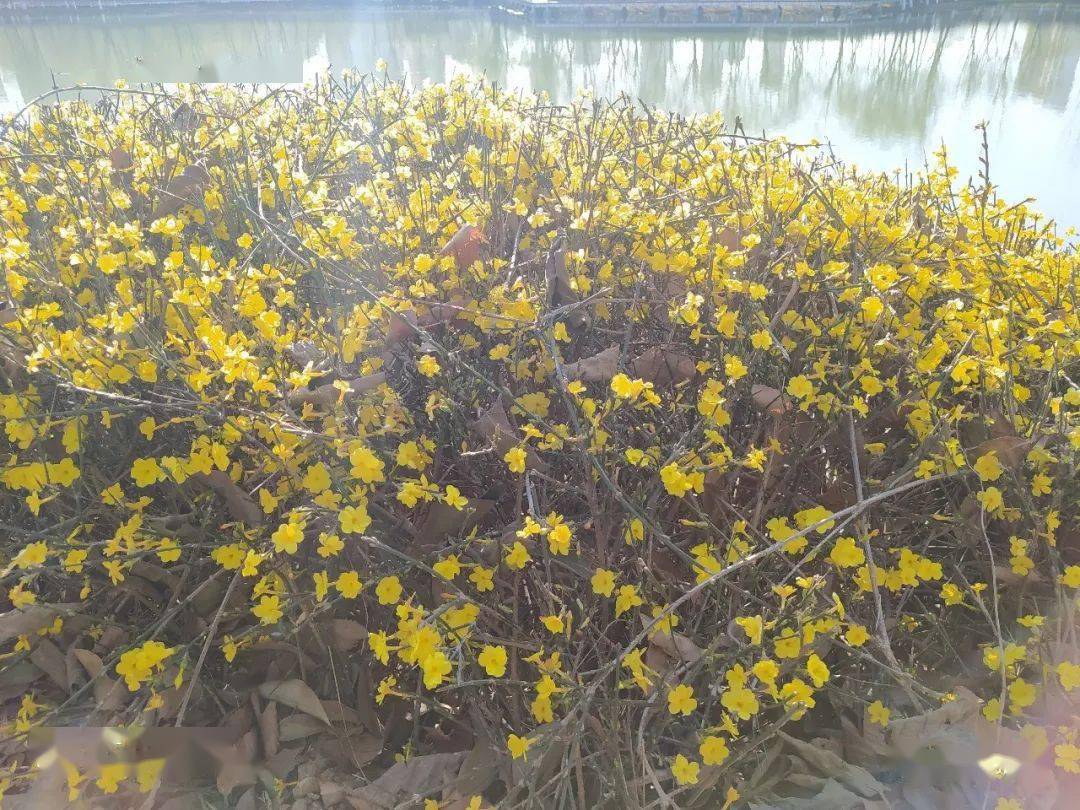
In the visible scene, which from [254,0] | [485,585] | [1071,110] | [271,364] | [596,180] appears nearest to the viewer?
[485,585]

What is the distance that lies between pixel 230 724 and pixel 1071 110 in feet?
39.2

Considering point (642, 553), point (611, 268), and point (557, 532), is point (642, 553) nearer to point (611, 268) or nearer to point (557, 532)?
point (557, 532)

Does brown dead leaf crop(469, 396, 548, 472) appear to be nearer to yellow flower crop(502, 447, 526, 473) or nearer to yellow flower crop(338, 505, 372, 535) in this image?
yellow flower crop(502, 447, 526, 473)

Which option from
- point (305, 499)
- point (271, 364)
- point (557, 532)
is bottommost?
point (305, 499)

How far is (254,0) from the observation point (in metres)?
21.6

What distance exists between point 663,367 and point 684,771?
772 millimetres

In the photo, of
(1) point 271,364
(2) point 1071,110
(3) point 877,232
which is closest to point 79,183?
(1) point 271,364

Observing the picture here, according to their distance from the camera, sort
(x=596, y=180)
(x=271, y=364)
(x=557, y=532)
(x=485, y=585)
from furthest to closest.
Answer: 1. (x=596, y=180)
2. (x=271, y=364)
3. (x=485, y=585)
4. (x=557, y=532)

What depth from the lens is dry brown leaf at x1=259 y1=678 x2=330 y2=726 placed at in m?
1.47

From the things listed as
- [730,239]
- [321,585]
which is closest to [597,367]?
[730,239]

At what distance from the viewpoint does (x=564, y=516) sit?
1.56 meters

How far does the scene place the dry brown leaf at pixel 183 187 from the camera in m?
2.04

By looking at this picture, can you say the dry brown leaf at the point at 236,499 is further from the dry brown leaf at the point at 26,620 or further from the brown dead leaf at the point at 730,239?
the brown dead leaf at the point at 730,239

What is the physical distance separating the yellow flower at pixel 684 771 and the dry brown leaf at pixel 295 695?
65cm
